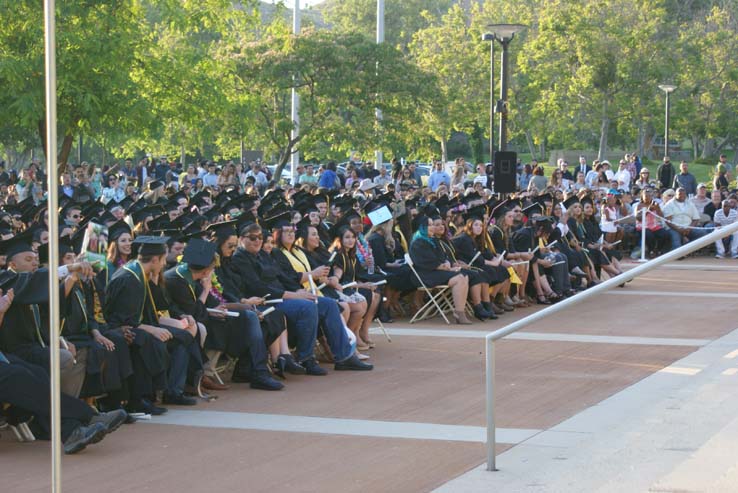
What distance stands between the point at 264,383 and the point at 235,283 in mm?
1267

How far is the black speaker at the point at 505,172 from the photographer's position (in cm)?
2361

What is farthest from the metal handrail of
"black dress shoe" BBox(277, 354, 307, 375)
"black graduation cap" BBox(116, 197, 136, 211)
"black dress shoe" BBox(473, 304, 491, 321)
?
"black graduation cap" BBox(116, 197, 136, 211)

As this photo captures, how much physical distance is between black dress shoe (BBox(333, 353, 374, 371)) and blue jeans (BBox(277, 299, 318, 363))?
0.40m

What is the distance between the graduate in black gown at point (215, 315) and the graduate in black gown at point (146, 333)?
37 cm

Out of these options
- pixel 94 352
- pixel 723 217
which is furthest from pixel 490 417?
pixel 723 217

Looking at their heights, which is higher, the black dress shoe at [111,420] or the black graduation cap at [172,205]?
the black graduation cap at [172,205]

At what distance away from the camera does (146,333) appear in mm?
9852

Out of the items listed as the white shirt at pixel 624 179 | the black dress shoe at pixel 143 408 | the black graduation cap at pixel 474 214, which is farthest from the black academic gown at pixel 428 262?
the white shirt at pixel 624 179

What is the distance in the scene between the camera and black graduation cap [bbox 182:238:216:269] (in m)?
10.6

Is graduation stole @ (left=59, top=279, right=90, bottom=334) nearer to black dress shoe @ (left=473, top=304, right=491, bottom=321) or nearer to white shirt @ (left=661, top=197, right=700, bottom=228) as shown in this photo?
black dress shoe @ (left=473, top=304, right=491, bottom=321)

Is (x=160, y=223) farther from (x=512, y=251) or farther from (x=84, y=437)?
(x=512, y=251)

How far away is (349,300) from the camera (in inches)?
512

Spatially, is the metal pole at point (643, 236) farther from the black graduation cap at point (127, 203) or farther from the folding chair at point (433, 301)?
the black graduation cap at point (127, 203)

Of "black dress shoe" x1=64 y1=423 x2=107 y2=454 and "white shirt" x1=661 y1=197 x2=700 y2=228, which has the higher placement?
"white shirt" x1=661 y1=197 x2=700 y2=228
